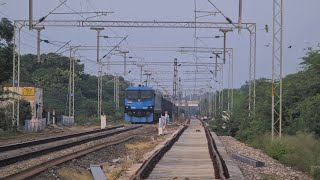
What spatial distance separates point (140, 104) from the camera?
201ft

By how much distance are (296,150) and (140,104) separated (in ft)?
122

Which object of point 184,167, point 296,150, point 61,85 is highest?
point 61,85

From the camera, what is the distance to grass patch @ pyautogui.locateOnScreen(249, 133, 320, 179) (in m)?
22.3

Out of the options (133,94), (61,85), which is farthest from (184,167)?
(61,85)

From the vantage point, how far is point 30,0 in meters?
34.3

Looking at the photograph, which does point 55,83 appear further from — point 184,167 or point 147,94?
point 184,167

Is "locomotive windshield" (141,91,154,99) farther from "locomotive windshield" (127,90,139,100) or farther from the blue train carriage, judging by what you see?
"locomotive windshield" (127,90,139,100)

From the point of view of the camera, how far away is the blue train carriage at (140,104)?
61250mm

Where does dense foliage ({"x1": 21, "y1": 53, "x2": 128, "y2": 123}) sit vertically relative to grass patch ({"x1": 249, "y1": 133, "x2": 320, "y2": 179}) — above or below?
above

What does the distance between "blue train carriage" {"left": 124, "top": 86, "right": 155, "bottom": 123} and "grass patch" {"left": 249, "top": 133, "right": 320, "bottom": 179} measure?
103 feet

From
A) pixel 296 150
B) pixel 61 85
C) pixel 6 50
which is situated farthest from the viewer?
pixel 61 85

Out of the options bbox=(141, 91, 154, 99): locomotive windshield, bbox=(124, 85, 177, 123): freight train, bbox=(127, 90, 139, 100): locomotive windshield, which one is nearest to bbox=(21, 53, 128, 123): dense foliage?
bbox=(124, 85, 177, 123): freight train

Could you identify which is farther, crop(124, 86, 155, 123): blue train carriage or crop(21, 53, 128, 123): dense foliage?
crop(21, 53, 128, 123): dense foliage

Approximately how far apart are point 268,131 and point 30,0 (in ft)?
53.2
